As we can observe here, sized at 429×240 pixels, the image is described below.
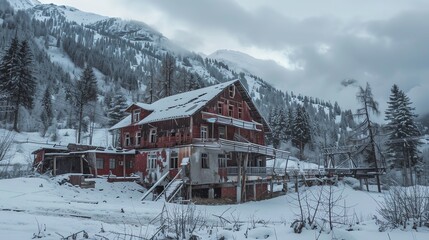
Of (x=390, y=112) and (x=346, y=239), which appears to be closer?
(x=346, y=239)

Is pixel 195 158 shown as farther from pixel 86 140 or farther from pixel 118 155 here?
pixel 86 140

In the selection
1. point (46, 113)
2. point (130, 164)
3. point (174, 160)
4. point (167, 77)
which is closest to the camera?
point (174, 160)


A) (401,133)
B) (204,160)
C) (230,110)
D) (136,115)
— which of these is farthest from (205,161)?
(401,133)

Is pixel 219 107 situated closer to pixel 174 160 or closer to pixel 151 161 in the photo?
pixel 174 160

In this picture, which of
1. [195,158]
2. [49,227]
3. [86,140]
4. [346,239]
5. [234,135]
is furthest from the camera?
[86,140]

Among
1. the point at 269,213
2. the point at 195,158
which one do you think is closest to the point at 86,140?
the point at 195,158

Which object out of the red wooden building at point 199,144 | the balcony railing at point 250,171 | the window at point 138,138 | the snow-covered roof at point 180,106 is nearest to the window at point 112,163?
the red wooden building at point 199,144

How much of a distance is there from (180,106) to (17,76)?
32185mm

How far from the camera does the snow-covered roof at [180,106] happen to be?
114 feet

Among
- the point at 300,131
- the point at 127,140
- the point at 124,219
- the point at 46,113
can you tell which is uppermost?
the point at 46,113

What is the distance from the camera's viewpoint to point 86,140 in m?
74.1

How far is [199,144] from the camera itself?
1287 inches

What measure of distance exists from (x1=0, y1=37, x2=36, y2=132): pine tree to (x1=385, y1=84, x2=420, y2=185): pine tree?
54.1 meters

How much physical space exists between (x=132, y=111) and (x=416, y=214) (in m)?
35.3
